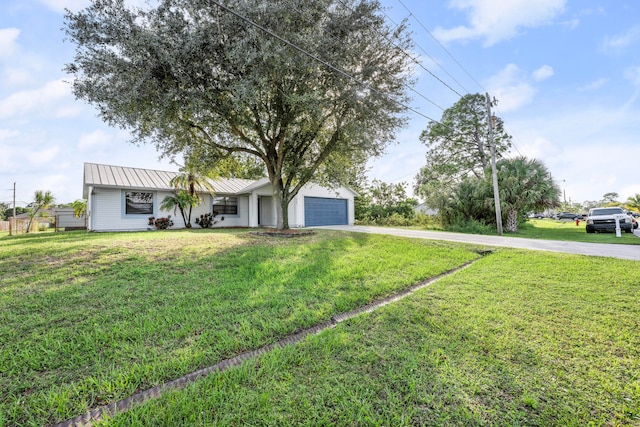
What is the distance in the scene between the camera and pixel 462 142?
2500cm

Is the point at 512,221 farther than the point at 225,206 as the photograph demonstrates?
No

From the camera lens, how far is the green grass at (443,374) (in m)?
1.68

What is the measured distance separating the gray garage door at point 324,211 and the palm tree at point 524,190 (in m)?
9.86

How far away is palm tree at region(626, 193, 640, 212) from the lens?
128ft

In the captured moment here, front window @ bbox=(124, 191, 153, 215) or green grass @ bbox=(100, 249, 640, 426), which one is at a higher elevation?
front window @ bbox=(124, 191, 153, 215)

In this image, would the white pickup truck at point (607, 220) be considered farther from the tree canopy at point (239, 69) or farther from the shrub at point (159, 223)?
the shrub at point (159, 223)

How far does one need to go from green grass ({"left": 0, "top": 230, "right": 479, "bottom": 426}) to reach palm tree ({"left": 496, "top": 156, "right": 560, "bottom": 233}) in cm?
910

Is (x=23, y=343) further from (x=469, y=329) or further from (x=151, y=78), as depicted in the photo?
(x=151, y=78)

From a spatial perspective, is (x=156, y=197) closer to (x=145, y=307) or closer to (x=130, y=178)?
(x=130, y=178)

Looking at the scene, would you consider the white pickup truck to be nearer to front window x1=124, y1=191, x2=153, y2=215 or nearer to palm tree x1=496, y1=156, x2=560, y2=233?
palm tree x1=496, y1=156, x2=560, y2=233

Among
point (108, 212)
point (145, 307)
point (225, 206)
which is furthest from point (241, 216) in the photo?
point (145, 307)

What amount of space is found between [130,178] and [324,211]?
457 inches

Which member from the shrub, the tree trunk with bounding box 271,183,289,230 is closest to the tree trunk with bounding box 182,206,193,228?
the shrub

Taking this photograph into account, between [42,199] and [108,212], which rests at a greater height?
[42,199]
